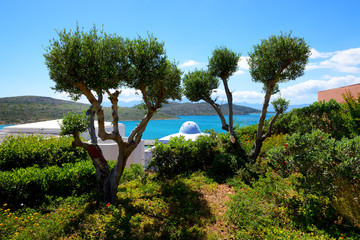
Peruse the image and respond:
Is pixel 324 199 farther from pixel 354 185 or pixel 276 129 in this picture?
pixel 276 129

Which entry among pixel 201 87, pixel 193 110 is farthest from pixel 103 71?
pixel 193 110

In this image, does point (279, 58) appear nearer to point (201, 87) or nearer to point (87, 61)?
point (201, 87)

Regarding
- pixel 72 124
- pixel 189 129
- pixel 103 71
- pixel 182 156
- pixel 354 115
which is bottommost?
pixel 182 156

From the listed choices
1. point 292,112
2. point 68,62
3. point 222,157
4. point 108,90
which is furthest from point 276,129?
point 68,62

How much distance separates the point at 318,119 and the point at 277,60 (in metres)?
7.73

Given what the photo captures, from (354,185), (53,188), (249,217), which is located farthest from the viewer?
(53,188)

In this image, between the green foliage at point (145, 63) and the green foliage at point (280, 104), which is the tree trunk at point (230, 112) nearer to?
the green foliage at point (280, 104)

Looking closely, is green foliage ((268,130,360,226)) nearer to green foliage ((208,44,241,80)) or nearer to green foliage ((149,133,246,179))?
green foliage ((149,133,246,179))

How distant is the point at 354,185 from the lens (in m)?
4.71

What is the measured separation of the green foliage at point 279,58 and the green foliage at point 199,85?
224 cm

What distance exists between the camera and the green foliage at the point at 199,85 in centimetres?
1035

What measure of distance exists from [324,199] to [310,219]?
1196mm

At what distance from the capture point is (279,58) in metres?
8.27

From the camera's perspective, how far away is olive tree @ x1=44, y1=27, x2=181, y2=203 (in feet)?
18.1
